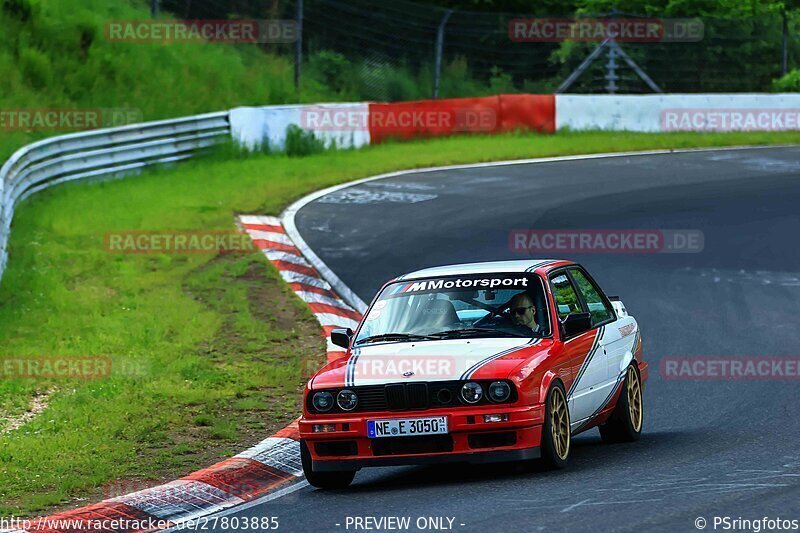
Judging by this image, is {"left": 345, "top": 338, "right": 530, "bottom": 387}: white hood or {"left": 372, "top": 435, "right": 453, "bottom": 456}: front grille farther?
{"left": 345, "top": 338, "right": 530, "bottom": 387}: white hood

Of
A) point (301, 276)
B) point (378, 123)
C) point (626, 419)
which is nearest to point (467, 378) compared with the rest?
point (626, 419)

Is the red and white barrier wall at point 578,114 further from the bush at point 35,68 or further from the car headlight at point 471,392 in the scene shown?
the car headlight at point 471,392

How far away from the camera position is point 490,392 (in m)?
8.10

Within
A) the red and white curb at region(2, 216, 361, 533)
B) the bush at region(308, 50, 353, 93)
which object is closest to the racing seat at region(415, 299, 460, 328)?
the red and white curb at region(2, 216, 361, 533)

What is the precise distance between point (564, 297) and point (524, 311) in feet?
1.93

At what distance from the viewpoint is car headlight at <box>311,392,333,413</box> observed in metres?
8.40

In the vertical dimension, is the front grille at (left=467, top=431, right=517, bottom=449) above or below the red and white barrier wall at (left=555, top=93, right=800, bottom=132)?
below

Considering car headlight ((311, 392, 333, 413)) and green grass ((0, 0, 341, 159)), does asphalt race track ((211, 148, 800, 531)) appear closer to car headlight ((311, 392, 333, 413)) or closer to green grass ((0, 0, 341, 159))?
car headlight ((311, 392, 333, 413))

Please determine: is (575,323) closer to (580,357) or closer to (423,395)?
(580,357)

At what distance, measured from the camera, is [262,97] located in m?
31.4

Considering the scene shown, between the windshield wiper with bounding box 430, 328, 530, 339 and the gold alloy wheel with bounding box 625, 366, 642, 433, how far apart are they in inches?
56.2

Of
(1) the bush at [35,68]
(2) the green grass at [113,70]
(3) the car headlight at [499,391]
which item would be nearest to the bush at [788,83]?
(2) the green grass at [113,70]

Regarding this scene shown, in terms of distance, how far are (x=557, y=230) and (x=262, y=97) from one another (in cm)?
1466

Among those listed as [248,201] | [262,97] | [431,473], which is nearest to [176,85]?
[262,97]
